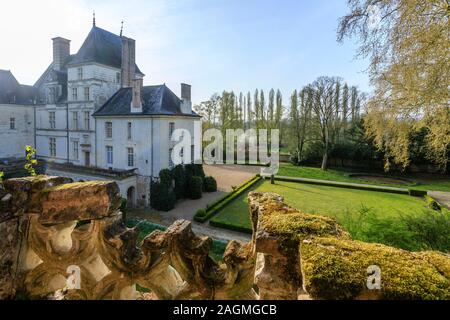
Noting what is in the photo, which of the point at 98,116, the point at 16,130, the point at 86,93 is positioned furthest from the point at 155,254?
the point at 16,130

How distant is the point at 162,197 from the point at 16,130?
19.7m

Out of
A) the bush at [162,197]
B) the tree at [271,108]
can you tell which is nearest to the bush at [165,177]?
the bush at [162,197]

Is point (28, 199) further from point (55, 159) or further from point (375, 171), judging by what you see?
point (375, 171)

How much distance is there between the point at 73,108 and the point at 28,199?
25505 mm

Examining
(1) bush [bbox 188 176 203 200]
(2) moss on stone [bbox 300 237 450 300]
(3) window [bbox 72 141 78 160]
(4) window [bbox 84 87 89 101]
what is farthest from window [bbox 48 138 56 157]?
(2) moss on stone [bbox 300 237 450 300]

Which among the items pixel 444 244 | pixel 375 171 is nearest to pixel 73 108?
pixel 444 244

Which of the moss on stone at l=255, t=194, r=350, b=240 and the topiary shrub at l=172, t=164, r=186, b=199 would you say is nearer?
the moss on stone at l=255, t=194, r=350, b=240

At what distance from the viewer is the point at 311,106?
1425 inches

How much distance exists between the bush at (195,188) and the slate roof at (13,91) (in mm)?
20795

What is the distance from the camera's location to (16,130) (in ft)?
90.2

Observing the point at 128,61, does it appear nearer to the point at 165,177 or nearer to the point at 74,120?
the point at 74,120

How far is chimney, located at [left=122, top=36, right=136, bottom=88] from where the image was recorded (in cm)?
2463

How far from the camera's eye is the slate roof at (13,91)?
27828 millimetres

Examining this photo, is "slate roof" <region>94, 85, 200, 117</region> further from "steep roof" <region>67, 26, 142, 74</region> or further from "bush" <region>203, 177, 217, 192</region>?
"bush" <region>203, 177, 217, 192</region>
